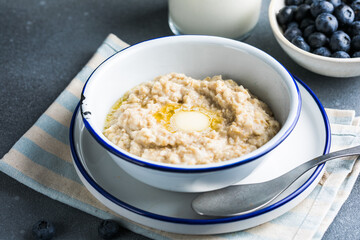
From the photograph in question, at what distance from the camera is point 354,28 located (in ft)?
8.60

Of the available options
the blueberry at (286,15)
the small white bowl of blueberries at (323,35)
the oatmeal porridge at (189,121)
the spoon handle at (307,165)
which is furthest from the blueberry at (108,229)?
the blueberry at (286,15)

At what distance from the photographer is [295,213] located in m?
1.91

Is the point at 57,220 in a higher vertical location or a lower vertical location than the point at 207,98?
lower

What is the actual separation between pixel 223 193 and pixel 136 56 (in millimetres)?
834

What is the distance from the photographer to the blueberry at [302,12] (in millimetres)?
2750

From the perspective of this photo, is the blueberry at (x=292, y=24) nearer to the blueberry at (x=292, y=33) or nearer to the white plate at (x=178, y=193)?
the blueberry at (x=292, y=33)

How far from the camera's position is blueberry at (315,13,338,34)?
2.59 metres

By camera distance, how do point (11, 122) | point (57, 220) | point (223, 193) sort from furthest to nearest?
point (11, 122) → point (57, 220) → point (223, 193)

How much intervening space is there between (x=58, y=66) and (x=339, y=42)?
171 centimetres

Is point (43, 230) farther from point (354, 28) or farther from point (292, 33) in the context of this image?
point (354, 28)

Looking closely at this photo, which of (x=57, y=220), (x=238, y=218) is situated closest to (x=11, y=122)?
(x=57, y=220)

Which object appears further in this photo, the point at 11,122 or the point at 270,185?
the point at 11,122

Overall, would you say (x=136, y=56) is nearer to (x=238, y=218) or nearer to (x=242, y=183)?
(x=242, y=183)

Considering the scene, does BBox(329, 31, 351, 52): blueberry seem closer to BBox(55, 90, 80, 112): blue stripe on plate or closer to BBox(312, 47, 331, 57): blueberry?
BBox(312, 47, 331, 57): blueberry
